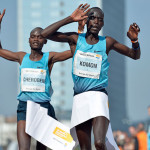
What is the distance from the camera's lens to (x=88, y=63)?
796 cm

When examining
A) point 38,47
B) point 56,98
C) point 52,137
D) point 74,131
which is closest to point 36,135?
point 52,137

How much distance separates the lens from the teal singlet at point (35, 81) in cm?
888

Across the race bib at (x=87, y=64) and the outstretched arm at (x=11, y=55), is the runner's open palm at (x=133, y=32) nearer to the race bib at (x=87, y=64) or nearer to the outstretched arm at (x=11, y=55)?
the race bib at (x=87, y=64)

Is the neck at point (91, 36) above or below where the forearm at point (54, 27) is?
below

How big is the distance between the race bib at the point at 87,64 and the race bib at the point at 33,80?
1102 mm

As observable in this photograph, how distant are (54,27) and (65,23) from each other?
0.55ft

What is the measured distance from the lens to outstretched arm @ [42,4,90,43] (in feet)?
25.6

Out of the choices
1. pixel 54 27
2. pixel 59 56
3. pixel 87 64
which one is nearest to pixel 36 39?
pixel 59 56

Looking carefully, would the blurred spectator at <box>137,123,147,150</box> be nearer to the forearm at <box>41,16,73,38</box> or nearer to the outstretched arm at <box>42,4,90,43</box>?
the outstretched arm at <box>42,4,90,43</box>

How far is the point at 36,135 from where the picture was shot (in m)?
8.80

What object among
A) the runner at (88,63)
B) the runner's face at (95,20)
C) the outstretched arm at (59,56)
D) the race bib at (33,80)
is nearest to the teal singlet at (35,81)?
the race bib at (33,80)

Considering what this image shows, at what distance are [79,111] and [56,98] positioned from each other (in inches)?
6874

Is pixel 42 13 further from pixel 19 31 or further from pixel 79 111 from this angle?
pixel 79 111

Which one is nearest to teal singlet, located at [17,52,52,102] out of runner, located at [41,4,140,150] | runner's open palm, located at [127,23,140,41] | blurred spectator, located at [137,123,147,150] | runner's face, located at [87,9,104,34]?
runner, located at [41,4,140,150]
